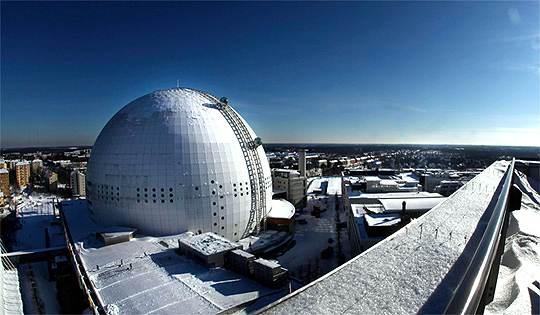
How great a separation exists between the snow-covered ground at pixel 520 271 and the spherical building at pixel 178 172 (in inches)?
678

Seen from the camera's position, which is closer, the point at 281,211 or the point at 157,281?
the point at 157,281

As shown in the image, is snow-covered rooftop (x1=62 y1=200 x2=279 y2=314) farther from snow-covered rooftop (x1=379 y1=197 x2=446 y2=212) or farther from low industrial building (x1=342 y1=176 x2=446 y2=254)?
snow-covered rooftop (x1=379 y1=197 x2=446 y2=212)

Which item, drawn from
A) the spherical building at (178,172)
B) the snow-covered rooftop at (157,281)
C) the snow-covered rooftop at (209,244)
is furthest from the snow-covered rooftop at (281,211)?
the snow-covered rooftop at (157,281)

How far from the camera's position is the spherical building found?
2427 cm

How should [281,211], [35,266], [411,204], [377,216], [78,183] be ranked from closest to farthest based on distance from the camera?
[377,216]
[35,266]
[411,204]
[281,211]
[78,183]

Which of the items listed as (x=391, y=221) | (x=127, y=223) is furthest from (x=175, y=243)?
(x=391, y=221)

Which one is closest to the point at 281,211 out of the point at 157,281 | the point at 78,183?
the point at 157,281

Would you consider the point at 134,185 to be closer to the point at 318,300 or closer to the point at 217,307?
the point at 217,307

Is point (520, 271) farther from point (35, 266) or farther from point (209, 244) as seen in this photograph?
point (35, 266)

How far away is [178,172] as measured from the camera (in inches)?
960

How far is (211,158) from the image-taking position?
25328 mm

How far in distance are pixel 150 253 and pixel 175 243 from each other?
2361mm

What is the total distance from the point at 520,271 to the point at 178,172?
898 inches

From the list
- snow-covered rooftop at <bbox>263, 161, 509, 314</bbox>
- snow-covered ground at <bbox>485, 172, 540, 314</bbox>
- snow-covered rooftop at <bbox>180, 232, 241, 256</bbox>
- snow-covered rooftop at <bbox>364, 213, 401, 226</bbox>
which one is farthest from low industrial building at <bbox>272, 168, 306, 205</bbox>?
snow-covered rooftop at <bbox>263, 161, 509, 314</bbox>
